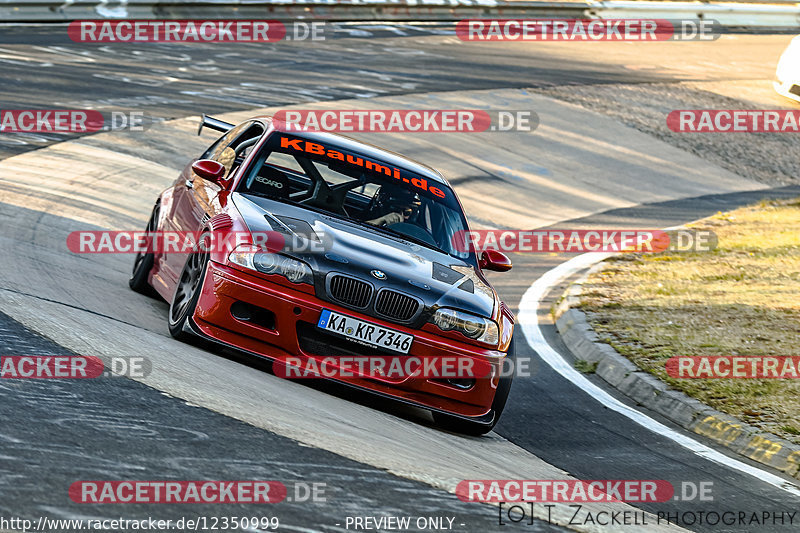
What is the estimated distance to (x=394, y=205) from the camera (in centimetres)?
720

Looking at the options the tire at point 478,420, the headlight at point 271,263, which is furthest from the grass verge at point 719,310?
the headlight at point 271,263

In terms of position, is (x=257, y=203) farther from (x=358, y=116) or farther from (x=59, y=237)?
(x=358, y=116)

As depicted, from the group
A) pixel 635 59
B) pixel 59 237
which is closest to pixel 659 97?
pixel 635 59

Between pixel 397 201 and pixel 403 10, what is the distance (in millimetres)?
19872

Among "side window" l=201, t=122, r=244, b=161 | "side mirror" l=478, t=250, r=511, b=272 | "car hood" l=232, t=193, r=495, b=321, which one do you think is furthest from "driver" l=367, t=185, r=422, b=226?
"side window" l=201, t=122, r=244, b=161

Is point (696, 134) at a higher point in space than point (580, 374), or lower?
higher

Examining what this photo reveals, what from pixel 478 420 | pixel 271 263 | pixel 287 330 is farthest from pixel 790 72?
pixel 287 330

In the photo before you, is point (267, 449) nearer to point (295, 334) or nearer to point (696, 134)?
point (295, 334)

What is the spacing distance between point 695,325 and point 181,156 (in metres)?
7.77

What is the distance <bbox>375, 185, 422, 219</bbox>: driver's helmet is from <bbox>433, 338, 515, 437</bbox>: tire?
51.7 inches

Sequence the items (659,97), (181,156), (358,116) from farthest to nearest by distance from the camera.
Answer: (659,97) → (358,116) → (181,156)

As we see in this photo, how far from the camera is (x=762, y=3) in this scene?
103 ft

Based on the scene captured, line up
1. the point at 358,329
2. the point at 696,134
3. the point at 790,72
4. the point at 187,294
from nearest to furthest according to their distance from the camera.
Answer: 1. the point at 358,329
2. the point at 187,294
3. the point at 790,72
4. the point at 696,134

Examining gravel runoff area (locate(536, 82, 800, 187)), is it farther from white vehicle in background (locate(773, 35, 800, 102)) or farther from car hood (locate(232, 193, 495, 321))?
car hood (locate(232, 193, 495, 321))
